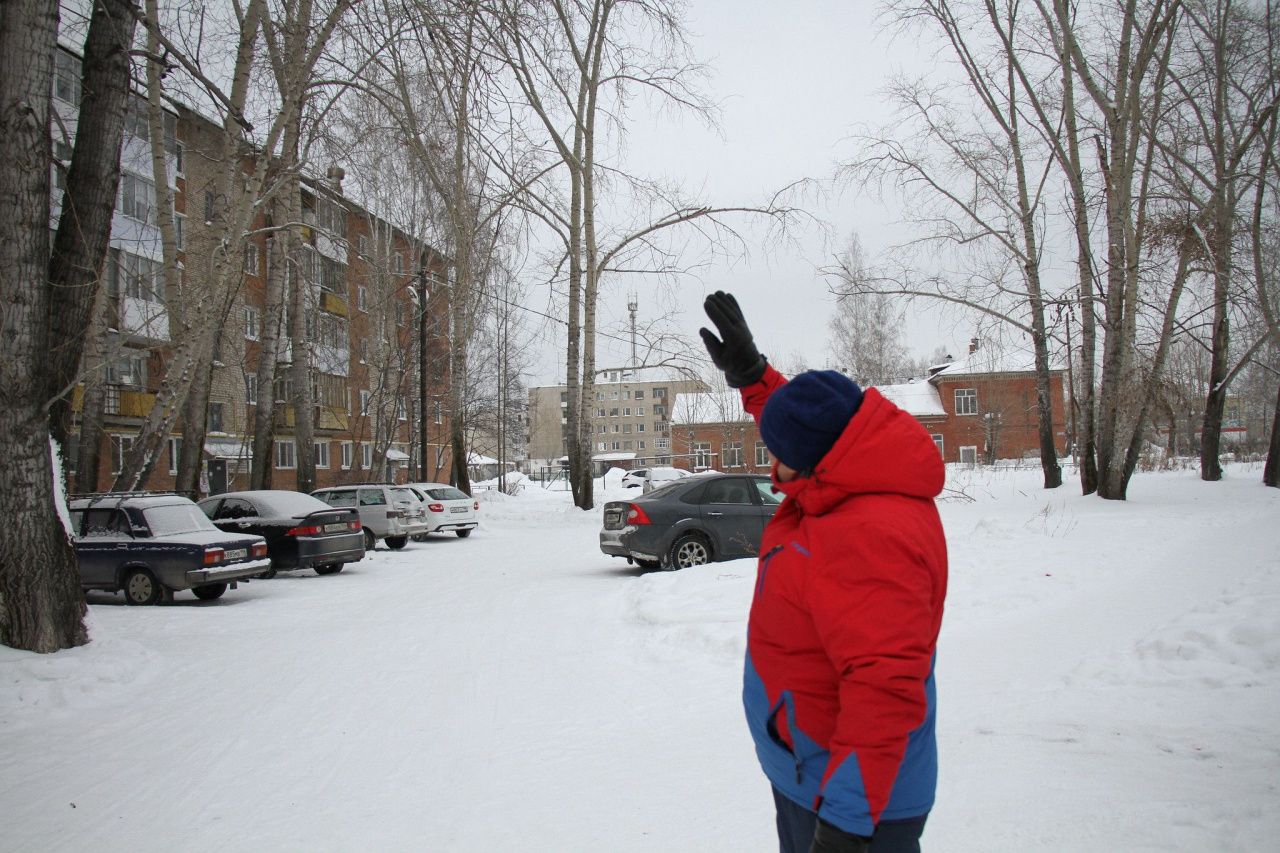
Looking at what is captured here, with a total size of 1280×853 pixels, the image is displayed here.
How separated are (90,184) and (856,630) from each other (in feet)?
30.3

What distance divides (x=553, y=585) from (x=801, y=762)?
10353 millimetres

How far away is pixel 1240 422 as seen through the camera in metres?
73.1

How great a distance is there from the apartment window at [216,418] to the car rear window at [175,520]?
1113 inches

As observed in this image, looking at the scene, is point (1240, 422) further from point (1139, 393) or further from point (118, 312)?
point (118, 312)

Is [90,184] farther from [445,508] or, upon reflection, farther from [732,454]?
[732,454]

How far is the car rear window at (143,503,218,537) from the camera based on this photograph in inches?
453

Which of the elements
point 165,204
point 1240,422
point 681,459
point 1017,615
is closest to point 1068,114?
point 1017,615

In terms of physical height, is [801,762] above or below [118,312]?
below

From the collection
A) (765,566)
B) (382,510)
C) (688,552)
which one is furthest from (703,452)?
(765,566)

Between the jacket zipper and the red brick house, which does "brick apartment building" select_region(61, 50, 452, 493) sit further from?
the red brick house

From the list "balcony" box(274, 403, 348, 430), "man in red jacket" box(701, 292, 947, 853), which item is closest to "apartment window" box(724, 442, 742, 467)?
"balcony" box(274, 403, 348, 430)

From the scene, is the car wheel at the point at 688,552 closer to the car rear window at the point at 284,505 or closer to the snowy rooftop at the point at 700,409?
the car rear window at the point at 284,505

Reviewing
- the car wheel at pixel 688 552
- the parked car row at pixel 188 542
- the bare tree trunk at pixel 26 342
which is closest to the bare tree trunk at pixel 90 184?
the bare tree trunk at pixel 26 342

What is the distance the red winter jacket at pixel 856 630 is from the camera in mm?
1752
